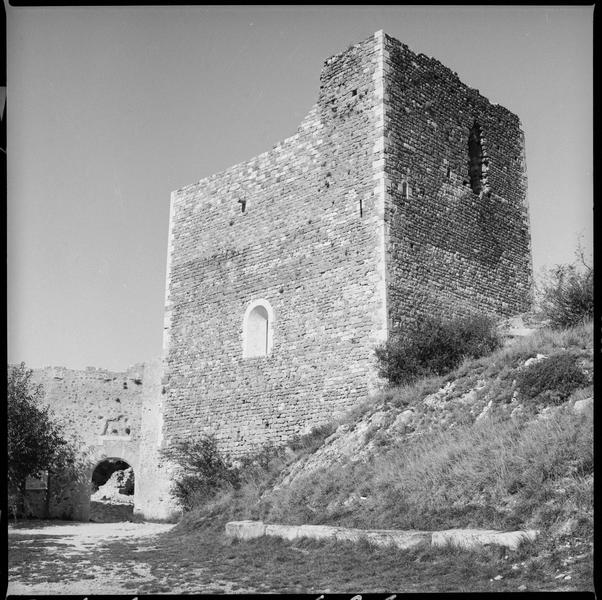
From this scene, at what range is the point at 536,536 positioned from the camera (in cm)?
636

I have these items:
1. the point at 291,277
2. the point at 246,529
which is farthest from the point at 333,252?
the point at 246,529

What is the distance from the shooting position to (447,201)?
16.5 metres

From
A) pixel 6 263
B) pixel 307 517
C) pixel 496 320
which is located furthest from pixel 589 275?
pixel 6 263

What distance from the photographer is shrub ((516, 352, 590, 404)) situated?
9734mm

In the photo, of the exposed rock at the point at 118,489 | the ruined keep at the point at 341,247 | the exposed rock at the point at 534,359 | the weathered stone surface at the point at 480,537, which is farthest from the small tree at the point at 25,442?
the weathered stone surface at the point at 480,537

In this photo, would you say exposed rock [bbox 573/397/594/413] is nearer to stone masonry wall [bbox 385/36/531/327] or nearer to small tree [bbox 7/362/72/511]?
stone masonry wall [bbox 385/36/531/327]

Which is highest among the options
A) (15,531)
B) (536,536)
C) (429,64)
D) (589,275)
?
(429,64)

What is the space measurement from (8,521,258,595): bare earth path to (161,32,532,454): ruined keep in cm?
461

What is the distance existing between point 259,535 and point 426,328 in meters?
6.38

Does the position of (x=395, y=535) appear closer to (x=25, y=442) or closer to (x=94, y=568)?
(x=94, y=568)

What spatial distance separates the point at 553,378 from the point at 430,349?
13.3ft
